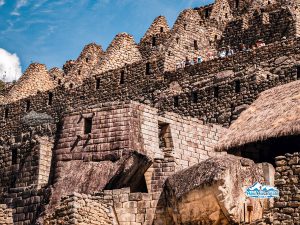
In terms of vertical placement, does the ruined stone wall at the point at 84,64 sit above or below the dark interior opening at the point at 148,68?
above

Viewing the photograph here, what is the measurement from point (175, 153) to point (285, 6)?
1797cm

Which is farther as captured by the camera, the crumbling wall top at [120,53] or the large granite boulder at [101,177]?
the crumbling wall top at [120,53]

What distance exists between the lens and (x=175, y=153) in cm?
2428

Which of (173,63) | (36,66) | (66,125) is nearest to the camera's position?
(66,125)

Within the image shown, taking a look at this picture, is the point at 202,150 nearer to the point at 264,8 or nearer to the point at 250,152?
the point at 250,152

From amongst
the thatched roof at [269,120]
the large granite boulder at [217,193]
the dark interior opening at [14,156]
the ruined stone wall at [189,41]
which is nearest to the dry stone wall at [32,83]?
the ruined stone wall at [189,41]

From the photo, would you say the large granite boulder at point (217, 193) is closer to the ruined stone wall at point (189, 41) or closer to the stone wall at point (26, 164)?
the stone wall at point (26, 164)

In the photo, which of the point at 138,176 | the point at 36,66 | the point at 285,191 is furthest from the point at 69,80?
the point at 285,191

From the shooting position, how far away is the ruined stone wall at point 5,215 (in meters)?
23.6

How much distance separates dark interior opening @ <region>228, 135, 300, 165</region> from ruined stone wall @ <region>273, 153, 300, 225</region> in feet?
11.3

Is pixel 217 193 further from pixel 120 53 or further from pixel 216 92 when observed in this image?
pixel 120 53

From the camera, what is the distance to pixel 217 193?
60.8 ft

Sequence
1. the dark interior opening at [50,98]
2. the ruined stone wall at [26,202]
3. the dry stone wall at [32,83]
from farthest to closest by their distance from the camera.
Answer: the dry stone wall at [32,83] → the dark interior opening at [50,98] → the ruined stone wall at [26,202]

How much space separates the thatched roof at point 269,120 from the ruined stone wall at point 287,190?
303cm
